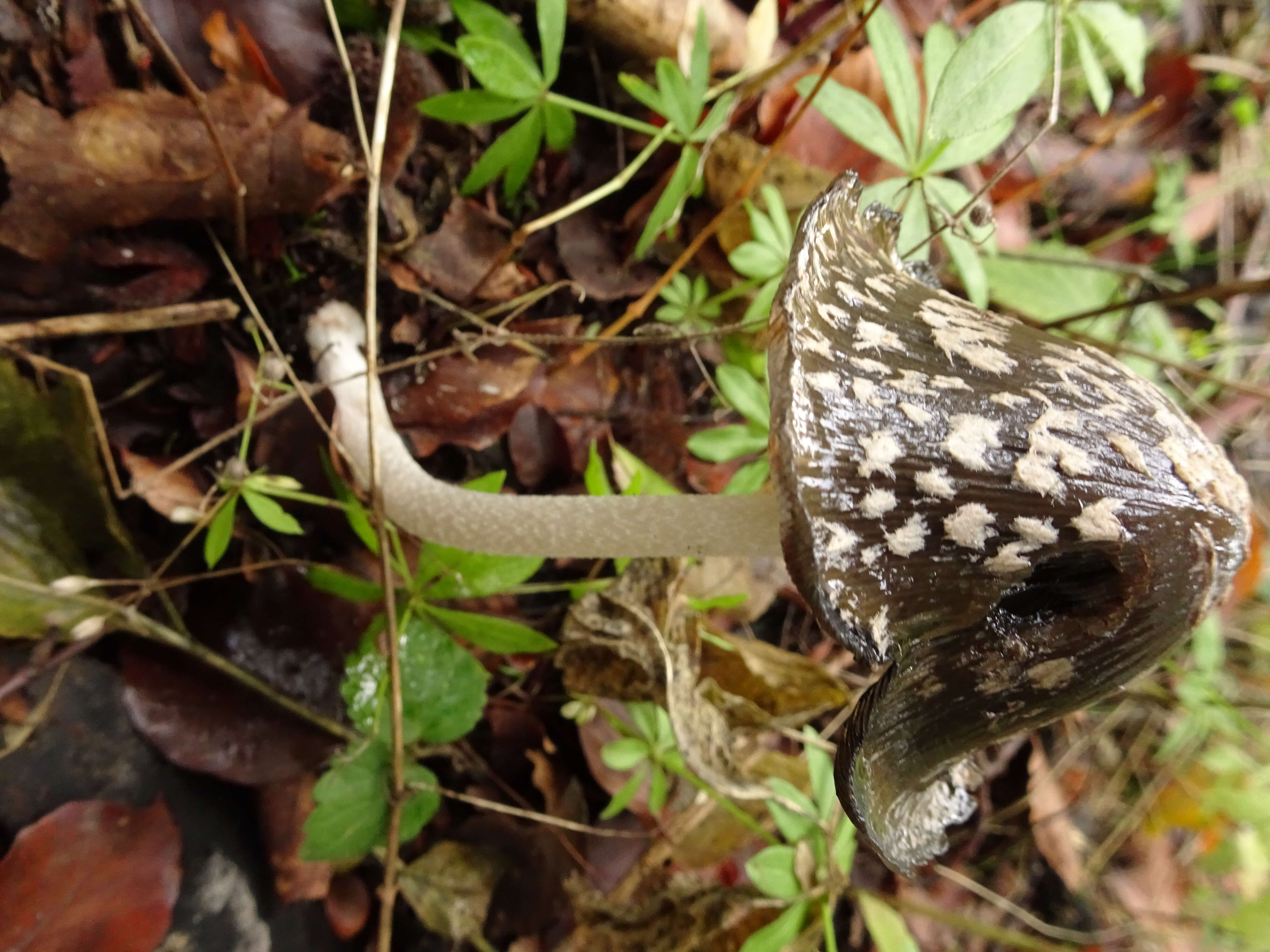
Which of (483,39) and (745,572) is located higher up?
(483,39)

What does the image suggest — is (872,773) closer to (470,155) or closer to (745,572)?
(745,572)

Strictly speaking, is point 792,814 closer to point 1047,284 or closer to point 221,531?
point 221,531

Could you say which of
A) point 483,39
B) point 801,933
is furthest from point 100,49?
point 801,933

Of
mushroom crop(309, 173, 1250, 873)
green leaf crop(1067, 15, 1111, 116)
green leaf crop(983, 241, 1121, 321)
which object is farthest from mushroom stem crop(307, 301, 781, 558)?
green leaf crop(983, 241, 1121, 321)

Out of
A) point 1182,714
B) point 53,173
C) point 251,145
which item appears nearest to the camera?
point 53,173

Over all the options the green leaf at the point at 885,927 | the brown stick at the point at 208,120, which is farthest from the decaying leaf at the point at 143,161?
the green leaf at the point at 885,927

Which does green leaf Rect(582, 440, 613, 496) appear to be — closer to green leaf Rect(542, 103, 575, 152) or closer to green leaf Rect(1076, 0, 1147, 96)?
green leaf Rect(542, 103, 575, 152)

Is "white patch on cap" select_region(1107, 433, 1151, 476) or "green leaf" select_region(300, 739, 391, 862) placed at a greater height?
"white patch on cap" select_region(1107, 433, 1151, 476)
